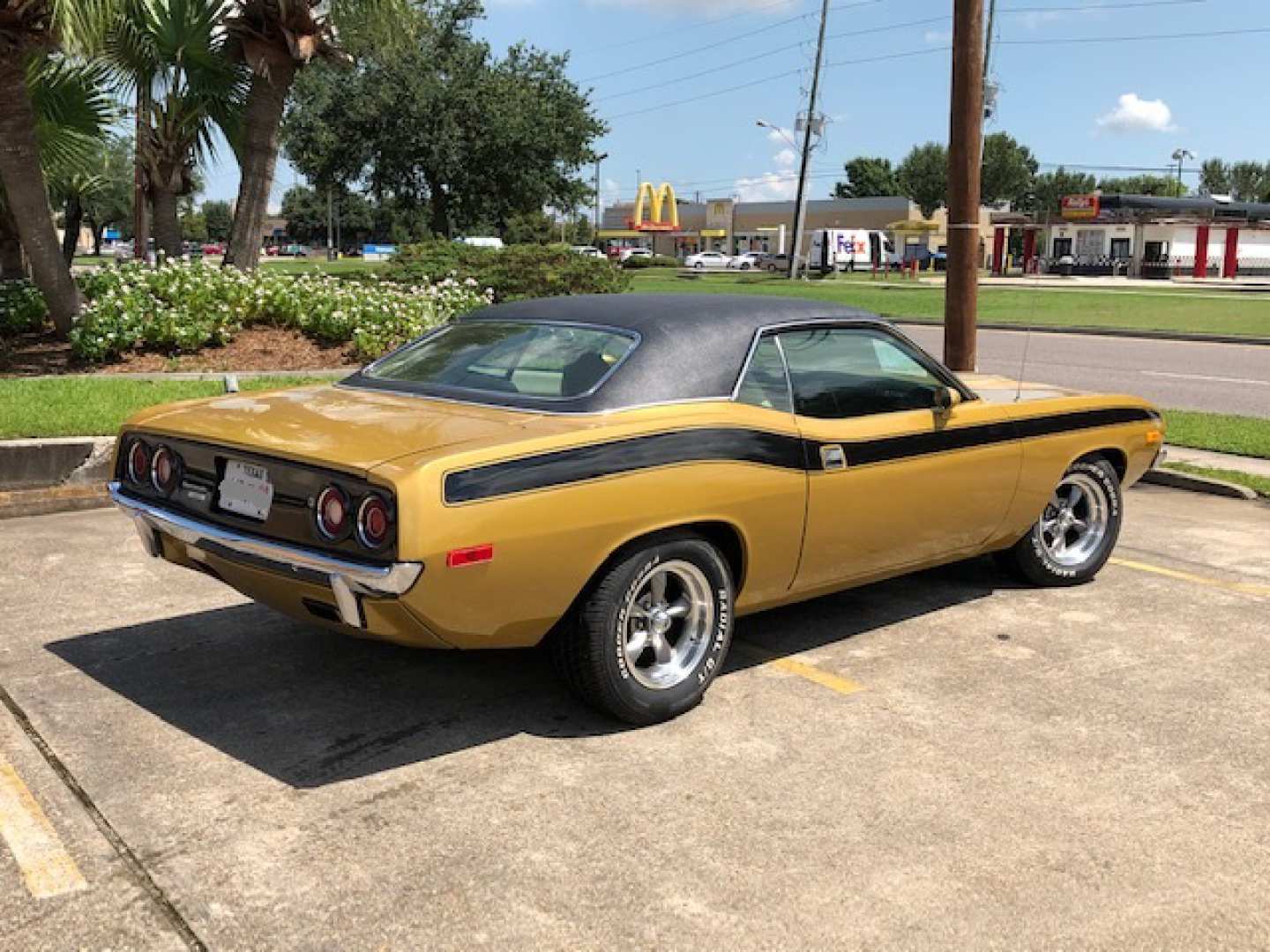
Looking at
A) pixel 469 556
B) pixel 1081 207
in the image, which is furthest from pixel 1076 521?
pixel 1081 207

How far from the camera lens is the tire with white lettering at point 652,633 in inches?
157

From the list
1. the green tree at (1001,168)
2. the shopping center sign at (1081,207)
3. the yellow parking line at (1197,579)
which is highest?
the green tree at (1001,168)

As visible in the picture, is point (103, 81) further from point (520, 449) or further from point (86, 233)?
point (86, 233)

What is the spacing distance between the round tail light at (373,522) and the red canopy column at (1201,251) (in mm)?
64442

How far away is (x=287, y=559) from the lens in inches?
149

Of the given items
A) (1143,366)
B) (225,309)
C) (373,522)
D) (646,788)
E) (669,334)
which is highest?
(669,334)

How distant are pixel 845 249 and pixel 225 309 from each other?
176 ft

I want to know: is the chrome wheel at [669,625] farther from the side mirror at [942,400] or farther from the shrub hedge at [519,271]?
the shrub hedge at [519,271]

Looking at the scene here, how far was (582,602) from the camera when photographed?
3.99 meters

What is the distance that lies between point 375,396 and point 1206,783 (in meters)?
3.16

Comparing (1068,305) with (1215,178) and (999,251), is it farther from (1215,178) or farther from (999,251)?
(1215,178)

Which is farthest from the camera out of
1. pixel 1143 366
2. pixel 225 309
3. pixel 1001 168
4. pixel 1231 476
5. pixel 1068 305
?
pixel 1001 168

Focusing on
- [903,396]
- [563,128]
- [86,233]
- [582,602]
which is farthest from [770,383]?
[86,233]

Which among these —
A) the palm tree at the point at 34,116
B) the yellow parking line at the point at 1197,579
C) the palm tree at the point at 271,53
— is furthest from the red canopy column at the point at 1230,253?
the yellow parking line at the point at 1197,579
